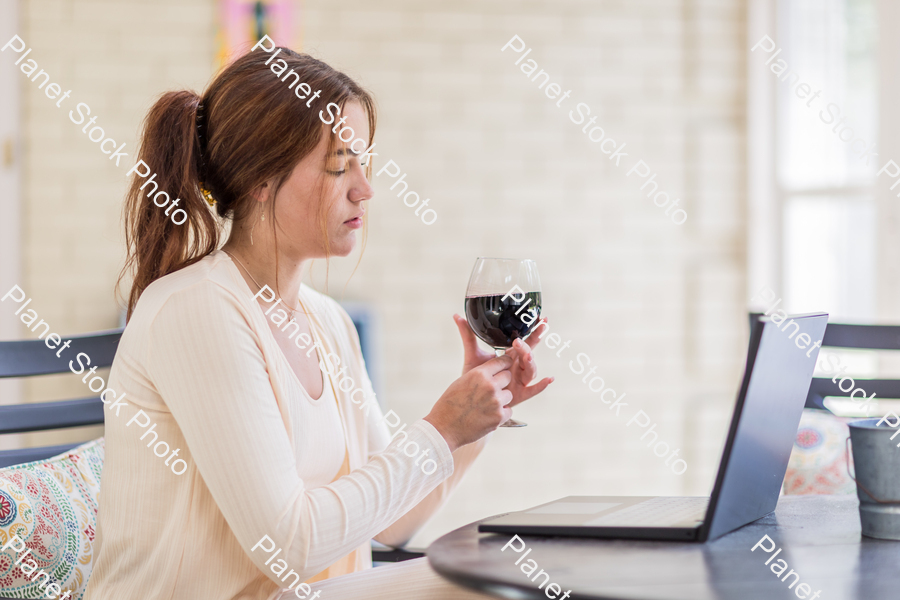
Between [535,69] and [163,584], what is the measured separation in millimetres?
2840

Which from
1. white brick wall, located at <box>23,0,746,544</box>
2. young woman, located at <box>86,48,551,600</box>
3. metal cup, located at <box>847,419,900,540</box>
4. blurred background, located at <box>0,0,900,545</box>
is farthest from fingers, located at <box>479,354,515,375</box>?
white brick wall, located at <box>23,0,746,544</box>

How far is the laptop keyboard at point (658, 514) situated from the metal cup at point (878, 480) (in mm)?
200

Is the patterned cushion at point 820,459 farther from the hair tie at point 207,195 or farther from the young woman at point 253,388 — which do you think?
the hair tie at point 207,195

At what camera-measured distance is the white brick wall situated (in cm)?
336

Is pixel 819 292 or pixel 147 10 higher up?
pixel 147 10

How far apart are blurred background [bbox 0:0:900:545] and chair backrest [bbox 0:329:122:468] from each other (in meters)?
1.71

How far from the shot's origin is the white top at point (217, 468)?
46.6 inches

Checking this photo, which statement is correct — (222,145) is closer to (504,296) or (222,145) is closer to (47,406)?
(504,296)

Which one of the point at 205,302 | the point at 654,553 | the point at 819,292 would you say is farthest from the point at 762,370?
the point at 819,292

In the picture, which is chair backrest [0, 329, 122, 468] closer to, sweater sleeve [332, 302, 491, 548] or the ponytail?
the ponytail

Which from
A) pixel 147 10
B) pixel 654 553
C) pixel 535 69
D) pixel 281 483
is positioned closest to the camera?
pixel 654 553

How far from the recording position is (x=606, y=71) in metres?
3.70

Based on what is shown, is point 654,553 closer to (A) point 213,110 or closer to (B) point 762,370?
(B) point 762,370

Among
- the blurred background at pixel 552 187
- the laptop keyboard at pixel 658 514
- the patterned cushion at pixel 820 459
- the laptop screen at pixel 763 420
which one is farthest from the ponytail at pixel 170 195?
the blurred background at pixel 552 187
